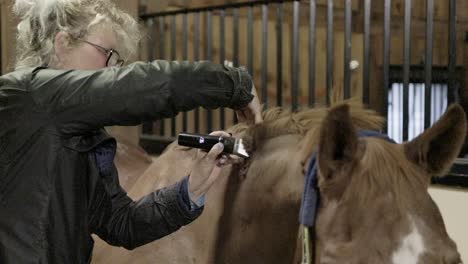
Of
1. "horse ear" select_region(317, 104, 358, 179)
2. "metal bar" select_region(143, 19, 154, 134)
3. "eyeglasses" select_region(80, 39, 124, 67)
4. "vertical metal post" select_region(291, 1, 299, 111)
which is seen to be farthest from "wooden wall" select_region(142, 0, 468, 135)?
"horse ear" select_region(317, 104, 358, 179)

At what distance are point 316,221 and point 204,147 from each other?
0.99 feet

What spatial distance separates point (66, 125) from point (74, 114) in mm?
26

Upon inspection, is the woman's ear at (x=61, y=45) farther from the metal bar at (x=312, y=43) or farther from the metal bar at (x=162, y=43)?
the metal bar at (x=162, y=43)

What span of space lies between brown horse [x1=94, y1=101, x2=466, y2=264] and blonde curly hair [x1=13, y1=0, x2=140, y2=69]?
346 mm

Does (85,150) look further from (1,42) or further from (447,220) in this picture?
(1,42)

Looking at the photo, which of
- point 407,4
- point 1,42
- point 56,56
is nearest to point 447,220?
point 407,4

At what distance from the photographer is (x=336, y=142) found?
2.77 ft

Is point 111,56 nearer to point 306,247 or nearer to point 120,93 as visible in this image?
point 120,93

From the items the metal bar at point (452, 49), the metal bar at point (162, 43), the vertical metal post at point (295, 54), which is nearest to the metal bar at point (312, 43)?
the vertical metal post at point (295, 54)

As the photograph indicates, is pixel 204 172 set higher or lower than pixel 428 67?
lower

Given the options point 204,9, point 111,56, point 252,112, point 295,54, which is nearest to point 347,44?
point 295,54

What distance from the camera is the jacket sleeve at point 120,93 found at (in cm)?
92

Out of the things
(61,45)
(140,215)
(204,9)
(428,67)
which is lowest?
(140,215)

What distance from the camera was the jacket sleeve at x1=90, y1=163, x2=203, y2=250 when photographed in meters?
1.15
